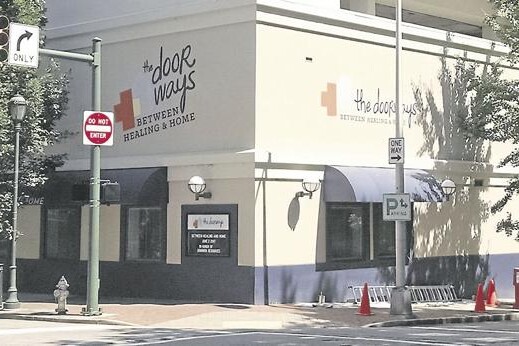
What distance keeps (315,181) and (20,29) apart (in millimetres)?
8121

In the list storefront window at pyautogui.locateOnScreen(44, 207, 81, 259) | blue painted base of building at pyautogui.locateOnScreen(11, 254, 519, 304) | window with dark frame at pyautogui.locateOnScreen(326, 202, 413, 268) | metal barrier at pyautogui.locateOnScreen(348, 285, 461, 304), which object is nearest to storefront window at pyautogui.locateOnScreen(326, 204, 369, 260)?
window with dark frame at pyautogui.locateOnScreen(326, 202, 413, 268)

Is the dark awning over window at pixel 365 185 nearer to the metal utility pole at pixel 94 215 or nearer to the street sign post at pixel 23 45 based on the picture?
the metal utility pole at pixel 94 215

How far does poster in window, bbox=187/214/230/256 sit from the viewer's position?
830 inches

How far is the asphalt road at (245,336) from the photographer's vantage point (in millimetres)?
14766

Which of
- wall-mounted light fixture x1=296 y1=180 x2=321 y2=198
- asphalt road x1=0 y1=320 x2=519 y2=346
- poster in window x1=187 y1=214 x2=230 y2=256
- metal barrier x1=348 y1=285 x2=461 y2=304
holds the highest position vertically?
wall-mounted light fixture x1=296 y1=180 x2=321 y2=198

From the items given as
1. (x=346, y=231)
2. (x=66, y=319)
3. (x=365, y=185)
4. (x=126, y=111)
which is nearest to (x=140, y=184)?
(x=126, y=111)

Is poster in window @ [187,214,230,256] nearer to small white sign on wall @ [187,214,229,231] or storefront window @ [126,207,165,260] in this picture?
small white sign on wall @ [187,214,229,231]

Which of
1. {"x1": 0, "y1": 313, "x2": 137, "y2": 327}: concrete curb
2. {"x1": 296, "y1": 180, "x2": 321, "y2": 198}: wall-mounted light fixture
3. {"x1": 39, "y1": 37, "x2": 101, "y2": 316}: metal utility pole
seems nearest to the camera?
{"x1": 0, "y1": 313, "x2": 137, "y2": 327}: concrete curb

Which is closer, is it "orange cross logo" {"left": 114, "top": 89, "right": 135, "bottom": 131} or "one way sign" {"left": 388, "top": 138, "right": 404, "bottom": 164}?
"one way sign" {"left": 388, "top": 138, "right": 404, "bottom": 164}

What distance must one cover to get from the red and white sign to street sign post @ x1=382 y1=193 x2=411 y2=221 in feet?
21.8

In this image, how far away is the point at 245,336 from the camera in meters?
15.9

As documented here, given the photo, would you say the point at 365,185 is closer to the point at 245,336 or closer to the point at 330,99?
the point at 330,99

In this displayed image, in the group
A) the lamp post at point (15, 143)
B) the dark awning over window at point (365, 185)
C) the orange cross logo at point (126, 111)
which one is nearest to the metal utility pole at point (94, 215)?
the lamp post at point (15, 143)

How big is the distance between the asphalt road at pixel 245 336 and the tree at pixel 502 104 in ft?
25.7
